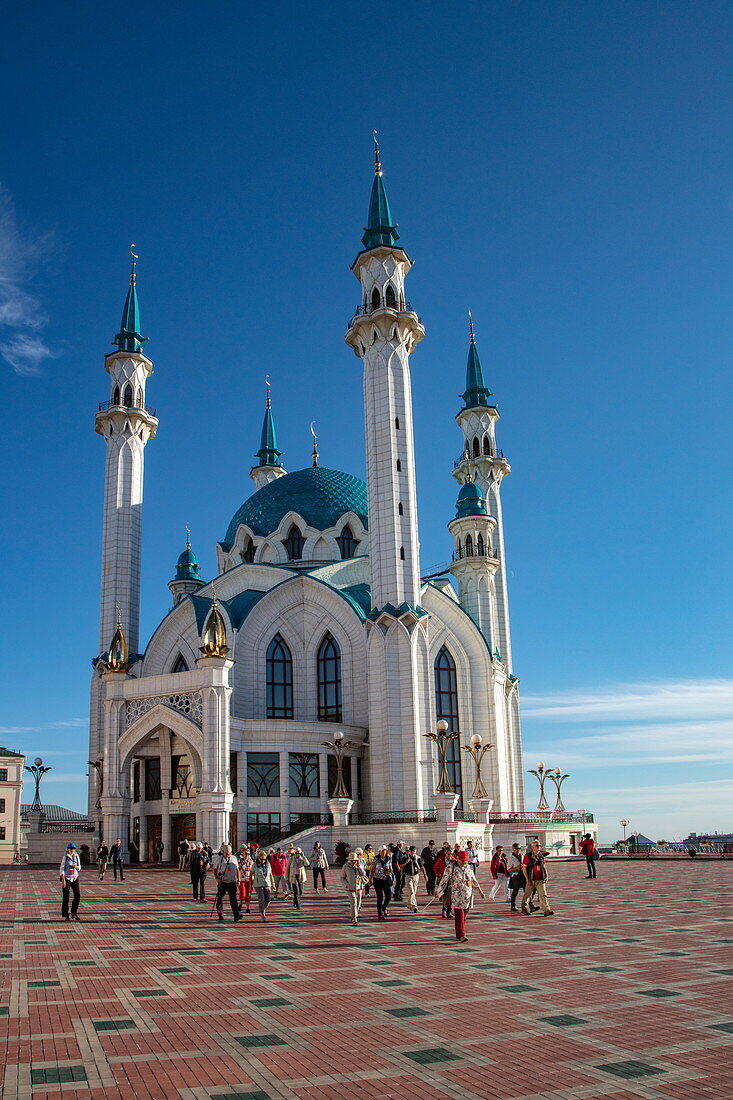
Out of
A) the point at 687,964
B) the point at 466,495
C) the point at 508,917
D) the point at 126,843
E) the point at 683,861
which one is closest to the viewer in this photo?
the point at 687,964

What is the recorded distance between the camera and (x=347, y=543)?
5700 cm

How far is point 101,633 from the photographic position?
5112cm

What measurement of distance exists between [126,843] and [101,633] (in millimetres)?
13086

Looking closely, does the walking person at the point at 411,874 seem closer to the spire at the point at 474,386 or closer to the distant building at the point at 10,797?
the spire at the point at 474,386

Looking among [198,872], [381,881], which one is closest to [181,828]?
[198,872]

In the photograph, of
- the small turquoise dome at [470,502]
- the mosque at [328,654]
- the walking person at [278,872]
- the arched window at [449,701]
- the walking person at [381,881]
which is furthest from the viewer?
the small turquoise dome at [470,502]

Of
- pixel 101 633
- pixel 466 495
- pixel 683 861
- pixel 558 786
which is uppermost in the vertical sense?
pixel 466 495

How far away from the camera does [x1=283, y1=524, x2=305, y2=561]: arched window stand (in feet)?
186

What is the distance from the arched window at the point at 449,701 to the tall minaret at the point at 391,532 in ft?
8.92

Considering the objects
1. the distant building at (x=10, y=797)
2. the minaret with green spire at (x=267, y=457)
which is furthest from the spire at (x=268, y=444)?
the distant building at (x=10, y=797)

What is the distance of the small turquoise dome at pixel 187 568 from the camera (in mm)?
63688

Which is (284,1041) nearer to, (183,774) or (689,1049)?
(689,1049)

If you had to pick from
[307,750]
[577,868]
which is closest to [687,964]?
[577,868]

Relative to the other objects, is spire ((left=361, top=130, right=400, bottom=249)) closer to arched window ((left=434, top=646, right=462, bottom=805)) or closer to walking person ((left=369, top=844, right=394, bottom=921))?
arched window ((left=434, top=646, right=462, bottom=805))
